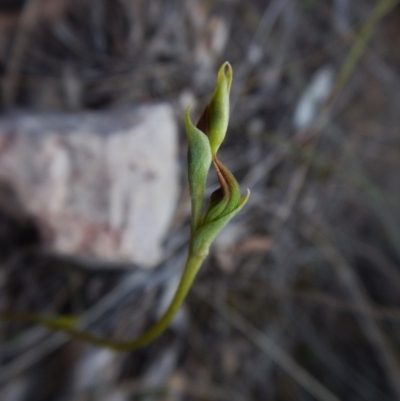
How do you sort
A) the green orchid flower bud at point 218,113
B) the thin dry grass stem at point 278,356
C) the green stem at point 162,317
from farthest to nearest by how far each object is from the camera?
1. the thin dry grass stem at point 278,356
2. the green stem at point 162,317
3. the green orchid flower bud at point 218,113

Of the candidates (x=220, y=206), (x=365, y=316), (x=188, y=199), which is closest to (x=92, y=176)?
(x=188, y=199)

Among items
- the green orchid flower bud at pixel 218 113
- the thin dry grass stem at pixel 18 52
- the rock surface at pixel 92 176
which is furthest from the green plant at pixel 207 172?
the thin dry grass stem at pixel 18 52

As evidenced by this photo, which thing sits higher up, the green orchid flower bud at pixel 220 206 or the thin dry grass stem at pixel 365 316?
the green orchid flower bud at pixel 220 206

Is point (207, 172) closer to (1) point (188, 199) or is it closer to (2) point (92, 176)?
(2) point (92, 176)

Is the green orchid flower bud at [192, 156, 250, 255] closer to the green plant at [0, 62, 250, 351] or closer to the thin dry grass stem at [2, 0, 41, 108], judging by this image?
the green plant at [0, 62, 250, 351]

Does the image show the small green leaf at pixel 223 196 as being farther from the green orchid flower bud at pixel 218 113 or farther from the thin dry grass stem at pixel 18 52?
the thin dry grass stem at pixel 18 52

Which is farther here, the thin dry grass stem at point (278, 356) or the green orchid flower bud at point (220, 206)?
the thin dry grass stem at point (278, 356)

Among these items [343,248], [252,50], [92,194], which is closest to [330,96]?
[252,50]
